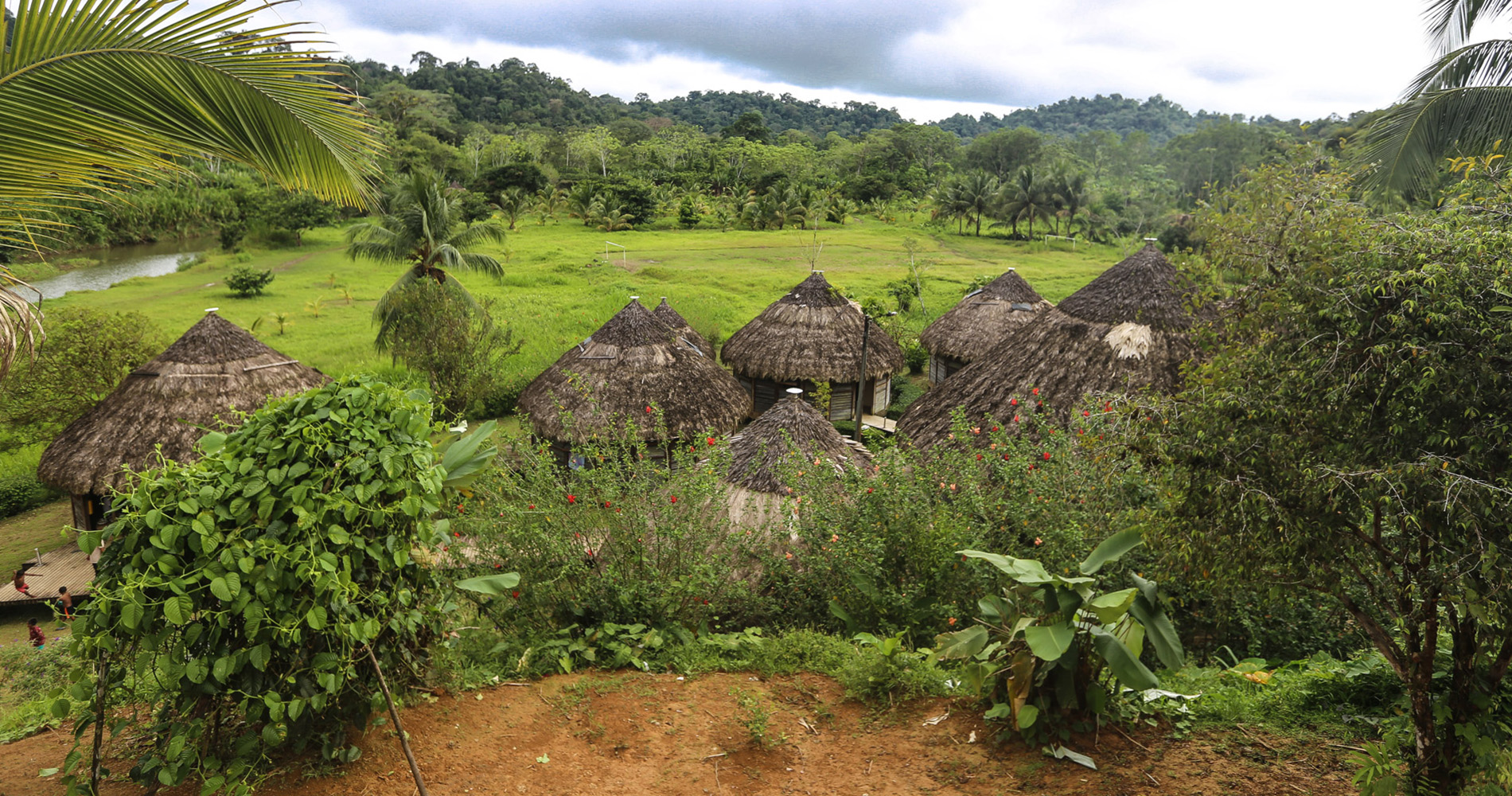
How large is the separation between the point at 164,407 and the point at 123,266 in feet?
93.2

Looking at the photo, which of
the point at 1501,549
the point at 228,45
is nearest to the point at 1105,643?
the point at 1501,549

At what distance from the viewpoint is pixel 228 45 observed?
3.75 metres

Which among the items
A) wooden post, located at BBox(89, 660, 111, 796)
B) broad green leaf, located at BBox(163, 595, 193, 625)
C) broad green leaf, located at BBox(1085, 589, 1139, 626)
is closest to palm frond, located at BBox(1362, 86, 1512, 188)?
broad green leaf, located at BBox(1085, 589, 1139, 626)

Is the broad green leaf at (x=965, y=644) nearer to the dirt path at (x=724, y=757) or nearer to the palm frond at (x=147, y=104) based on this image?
the dirt path at (x=724, y=757)

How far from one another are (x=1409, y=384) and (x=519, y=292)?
27.9 metres

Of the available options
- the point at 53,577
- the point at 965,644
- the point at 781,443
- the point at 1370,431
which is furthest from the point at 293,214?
the point at 1370,431

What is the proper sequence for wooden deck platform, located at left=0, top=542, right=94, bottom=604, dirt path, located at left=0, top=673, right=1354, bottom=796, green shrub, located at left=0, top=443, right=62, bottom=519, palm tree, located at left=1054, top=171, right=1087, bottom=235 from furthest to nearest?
palm tree, located at left=1054, top=171, right=1087, bottom=235, green shrub, located at left=0, top=443, right=62, bottom=519, wooden deck platform, located at left=0, top=542, right=94, bottom=604, dirt path, located at left=0, top=673, right=1354, bottom=796

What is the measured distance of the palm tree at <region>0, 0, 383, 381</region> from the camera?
345 centimetres

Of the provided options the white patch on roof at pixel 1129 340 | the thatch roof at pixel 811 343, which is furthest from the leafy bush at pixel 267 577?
the thatch roof at pixel 811 343

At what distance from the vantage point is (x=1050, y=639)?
142 inches

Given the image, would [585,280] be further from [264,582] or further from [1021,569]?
[264,582]

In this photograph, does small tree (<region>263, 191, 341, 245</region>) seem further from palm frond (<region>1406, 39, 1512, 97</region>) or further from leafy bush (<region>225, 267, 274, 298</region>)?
palm frond (<region>1406, 39, 1512, 97</region>)

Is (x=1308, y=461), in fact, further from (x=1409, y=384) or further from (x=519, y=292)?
(x=519, y=292)

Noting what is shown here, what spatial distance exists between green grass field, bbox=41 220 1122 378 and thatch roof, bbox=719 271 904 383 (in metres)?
3.83
